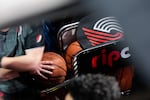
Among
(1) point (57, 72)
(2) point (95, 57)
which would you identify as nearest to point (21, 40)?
(1) point (57, 72)

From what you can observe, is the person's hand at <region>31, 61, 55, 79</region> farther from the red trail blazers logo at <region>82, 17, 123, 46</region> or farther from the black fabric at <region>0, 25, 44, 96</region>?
the red trail blazers logo at <region>82, 17, 123, 46</region>

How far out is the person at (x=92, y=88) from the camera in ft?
4.33

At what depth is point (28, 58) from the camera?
4.38 ft

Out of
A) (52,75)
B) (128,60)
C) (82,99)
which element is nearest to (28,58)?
(52,75)

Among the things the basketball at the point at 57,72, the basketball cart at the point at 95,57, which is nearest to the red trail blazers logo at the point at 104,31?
the basketball cart at the point at 95,57

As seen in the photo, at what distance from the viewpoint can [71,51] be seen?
54.7 inches

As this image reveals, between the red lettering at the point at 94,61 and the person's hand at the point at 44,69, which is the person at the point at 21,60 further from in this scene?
the red lettering at the point at 94,61

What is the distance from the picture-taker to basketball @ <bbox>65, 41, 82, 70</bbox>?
4.52ft

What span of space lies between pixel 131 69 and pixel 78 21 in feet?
0.97

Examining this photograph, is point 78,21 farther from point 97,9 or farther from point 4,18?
point 4,18

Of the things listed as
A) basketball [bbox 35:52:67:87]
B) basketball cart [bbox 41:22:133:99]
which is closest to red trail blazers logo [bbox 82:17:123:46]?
basketball cart [bbox 41:22:133:99]

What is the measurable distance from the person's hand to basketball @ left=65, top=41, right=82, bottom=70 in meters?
0.06

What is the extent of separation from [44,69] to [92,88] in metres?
0.18

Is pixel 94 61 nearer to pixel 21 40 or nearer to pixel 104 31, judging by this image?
pixel 104 31
